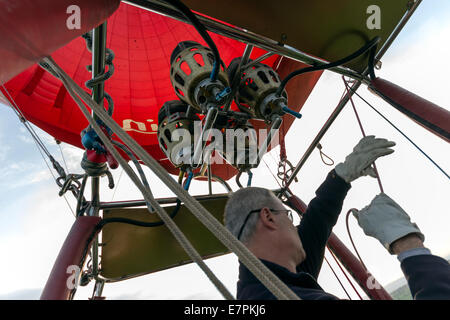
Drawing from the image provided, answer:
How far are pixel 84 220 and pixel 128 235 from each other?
0.61 metres

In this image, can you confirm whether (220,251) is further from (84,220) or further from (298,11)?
(298,11)

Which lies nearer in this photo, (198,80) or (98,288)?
(198,80)

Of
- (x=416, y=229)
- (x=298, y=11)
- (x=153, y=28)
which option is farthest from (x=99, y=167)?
(x=153, y=28)

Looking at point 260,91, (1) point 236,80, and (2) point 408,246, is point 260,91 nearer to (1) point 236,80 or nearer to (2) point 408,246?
(1) point 236,80

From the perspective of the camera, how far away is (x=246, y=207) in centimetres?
95

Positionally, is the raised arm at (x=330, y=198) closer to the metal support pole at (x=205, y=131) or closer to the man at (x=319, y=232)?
the man at (x=319, y=232)

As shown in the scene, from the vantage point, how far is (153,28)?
7.23 ft

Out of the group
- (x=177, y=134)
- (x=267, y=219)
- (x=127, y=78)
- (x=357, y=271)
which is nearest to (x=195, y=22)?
(x=177, y=134)

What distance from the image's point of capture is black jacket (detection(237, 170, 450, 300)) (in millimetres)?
542

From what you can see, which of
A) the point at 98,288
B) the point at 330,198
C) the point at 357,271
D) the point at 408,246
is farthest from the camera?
the point at 98,288

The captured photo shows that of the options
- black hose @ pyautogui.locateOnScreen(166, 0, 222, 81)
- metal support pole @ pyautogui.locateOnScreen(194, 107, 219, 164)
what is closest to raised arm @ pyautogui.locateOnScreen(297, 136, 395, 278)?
metal support pole @ pyautogui.locateOnScreen(194, 107, 219, 164)

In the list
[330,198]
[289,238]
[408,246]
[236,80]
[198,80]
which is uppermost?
[236,80]

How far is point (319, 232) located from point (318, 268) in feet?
0.46

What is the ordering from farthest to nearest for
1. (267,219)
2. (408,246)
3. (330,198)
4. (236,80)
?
1. (236,80)
2. (330,198)
3. (267,219)
4. (408,246)
